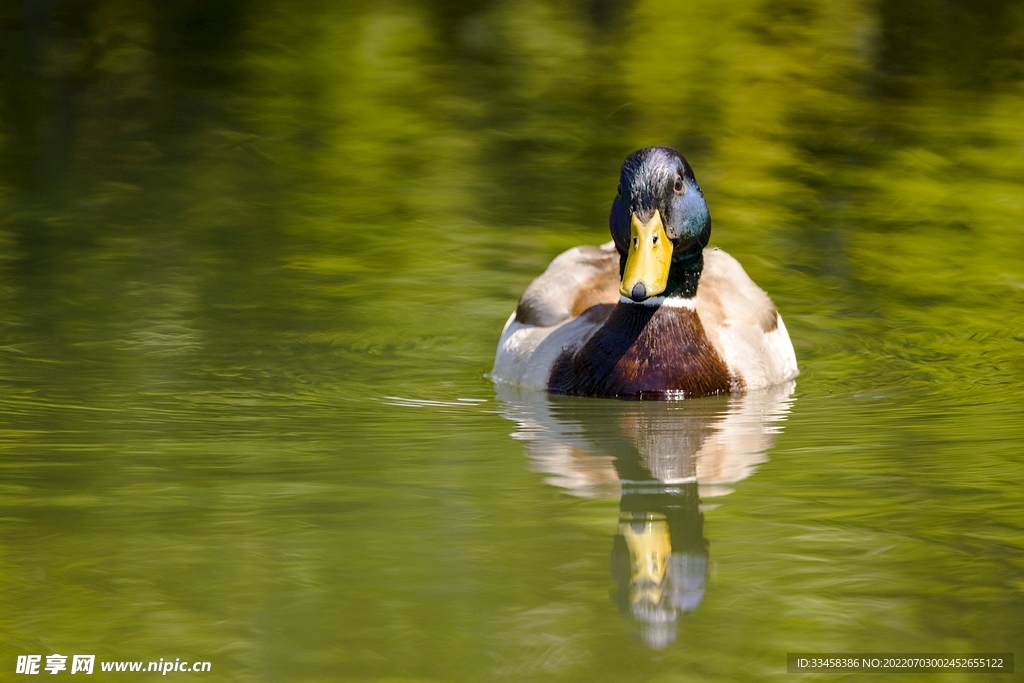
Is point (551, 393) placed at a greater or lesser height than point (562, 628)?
lesser

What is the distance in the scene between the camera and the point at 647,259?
721cm

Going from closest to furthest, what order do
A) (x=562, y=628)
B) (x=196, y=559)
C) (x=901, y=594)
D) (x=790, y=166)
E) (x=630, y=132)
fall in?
(x=562, y=628)
(x=901, y=594)
(x=196, y=559)
(x=790, y=166)
(x=630, y=132)

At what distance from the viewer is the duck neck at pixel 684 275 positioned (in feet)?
25.2

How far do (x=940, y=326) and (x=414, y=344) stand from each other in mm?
2782

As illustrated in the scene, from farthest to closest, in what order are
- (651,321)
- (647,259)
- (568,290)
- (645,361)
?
(568,290), (651,321), (645,361), (647,259)

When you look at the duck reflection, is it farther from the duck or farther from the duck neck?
the duck neck

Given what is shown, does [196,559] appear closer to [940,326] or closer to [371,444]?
[371,444]

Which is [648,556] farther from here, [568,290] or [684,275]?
[568,290]

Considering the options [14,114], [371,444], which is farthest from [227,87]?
[371,444]

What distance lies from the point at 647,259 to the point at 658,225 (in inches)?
7.7

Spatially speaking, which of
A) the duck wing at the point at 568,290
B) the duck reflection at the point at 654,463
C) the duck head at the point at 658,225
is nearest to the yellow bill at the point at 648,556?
the duck reflection at the point at 654,463

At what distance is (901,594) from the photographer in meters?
4.29

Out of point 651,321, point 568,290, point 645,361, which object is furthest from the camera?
point 568,290

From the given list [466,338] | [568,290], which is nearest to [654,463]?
[568,290]
